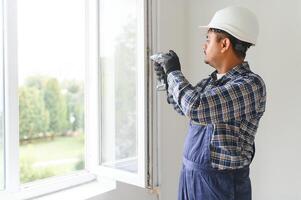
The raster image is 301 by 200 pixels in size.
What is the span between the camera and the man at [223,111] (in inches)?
49.8

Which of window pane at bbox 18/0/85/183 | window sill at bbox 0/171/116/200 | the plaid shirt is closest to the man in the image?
the plaid shirt

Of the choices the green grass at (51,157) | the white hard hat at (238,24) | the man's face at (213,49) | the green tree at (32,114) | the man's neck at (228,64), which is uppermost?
the white hard hat at (238,24)

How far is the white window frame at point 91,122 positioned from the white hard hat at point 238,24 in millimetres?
470

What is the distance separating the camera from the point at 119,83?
1954mm

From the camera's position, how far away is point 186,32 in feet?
7.58

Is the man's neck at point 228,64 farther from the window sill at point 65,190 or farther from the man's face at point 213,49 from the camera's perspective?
the window sill at point 65,190

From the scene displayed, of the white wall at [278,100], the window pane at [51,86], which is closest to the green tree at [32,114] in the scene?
the window pane at [51,86]

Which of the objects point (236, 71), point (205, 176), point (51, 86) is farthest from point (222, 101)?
point (51, 86)

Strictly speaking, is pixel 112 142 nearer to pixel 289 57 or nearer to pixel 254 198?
pixel 254 198

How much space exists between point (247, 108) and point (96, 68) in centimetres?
98

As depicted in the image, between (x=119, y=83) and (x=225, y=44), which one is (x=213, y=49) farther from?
(x=119, y=83)

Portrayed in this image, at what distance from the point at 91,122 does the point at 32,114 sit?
23.0 inches

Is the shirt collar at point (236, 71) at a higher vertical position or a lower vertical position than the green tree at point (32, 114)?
higher

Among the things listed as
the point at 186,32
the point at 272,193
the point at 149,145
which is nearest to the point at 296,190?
the point at 272,193
